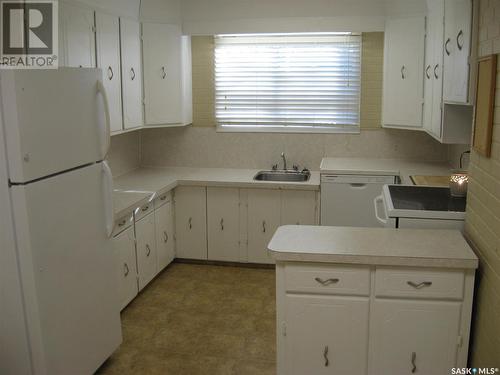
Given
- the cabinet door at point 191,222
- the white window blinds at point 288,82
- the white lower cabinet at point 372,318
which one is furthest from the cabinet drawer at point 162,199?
the white lower cabinet at point 372,318

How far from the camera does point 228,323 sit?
3764 mm

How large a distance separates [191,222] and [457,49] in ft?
8.99

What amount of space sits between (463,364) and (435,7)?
254 cm

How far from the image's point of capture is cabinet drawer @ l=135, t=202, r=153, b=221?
405 cm

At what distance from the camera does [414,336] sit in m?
2.37

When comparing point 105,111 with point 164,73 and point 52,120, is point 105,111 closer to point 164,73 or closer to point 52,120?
point 52,120

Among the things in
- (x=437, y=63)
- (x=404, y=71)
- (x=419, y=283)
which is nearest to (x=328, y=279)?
(x=419, y=283)

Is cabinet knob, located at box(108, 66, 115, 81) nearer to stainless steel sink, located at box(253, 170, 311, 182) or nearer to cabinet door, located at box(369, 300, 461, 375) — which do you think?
stainless steel sink, located at box(253, 170, 311, 182)

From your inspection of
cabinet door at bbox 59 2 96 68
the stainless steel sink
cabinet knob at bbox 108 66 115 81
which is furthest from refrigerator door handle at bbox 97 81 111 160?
the stainless steel sink

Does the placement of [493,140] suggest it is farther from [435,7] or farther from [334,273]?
[435,7]

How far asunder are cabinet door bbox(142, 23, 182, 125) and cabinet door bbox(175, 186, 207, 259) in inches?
27.6

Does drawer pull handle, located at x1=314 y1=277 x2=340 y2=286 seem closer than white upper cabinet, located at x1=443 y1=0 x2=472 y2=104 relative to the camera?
Yes

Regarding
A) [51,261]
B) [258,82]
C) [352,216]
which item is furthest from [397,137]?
[51,261]

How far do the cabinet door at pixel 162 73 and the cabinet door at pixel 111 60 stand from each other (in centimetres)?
50
